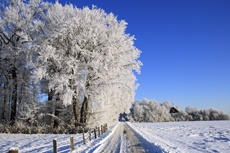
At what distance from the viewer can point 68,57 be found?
14602 millimetres

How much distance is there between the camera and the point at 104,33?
49.9ft

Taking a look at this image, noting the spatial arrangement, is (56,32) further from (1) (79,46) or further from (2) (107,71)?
(2) (107,71)

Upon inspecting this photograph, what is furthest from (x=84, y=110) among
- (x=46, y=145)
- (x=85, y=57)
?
(x=46, y=145)

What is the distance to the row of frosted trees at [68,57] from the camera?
13109mm

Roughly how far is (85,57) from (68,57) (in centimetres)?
168

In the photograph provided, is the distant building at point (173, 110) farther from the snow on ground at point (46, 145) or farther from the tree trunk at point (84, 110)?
the snow on ground at point (46, 145)

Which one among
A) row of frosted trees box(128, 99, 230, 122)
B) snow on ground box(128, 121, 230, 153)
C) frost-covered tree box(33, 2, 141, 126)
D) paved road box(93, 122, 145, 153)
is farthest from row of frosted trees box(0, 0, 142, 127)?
row of frosted trees box(128, 99, 230, 122)

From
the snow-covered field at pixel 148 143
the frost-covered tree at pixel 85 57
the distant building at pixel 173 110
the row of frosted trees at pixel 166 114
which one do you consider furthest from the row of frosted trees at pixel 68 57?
the distant building at pixel 173 110

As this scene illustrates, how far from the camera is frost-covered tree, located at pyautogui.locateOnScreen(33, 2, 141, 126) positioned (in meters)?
13.1

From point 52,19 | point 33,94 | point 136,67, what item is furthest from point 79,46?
point 33,94

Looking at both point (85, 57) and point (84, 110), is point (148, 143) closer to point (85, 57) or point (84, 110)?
point (84, 110)

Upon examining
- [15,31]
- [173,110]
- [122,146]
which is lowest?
[173,110]

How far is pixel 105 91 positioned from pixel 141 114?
57942 mm

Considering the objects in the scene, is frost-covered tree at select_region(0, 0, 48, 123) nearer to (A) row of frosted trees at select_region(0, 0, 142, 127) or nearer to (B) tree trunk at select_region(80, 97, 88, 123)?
(A) row of frosted trees at select_region(0, 0, 142, 127)
